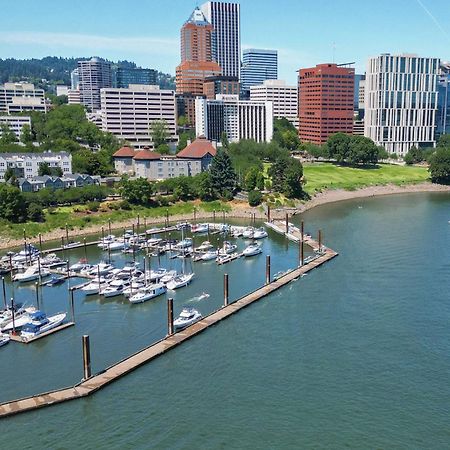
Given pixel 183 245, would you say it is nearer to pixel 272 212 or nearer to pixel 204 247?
pixel 204 247

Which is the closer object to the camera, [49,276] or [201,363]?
[201,363]

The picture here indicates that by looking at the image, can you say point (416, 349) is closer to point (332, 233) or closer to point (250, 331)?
point (250, 331)

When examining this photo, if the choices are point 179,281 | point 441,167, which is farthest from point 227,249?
point 441,167

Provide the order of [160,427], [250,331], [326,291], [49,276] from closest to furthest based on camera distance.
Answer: [160,427], [250,331], [326,291], [49,276]

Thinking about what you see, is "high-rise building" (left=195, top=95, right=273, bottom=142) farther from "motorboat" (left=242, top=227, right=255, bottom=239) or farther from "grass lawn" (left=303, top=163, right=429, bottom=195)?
"motorboat" (left=242, top=227, right=255, bottom=239)

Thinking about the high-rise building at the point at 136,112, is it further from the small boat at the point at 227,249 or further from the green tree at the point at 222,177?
the small boat at the point at 227,249

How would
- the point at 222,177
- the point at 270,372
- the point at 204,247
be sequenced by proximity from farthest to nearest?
1. the point at 222,177
2. the point at 204,247
3. the point at 270,372

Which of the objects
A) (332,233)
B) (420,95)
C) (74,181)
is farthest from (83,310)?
(420,95)
